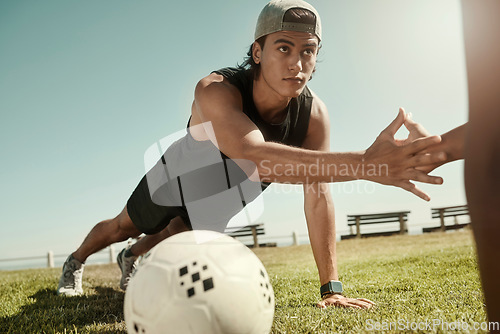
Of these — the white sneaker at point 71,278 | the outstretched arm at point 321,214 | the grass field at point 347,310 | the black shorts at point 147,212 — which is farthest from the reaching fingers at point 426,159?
the white sneaker at point 71,278

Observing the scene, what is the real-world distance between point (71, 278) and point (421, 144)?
5053mm

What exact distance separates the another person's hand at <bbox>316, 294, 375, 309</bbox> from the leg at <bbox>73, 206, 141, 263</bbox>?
253 centimetres

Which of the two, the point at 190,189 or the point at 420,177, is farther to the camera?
the point at 190,189

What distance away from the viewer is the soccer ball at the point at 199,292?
1.99 metres

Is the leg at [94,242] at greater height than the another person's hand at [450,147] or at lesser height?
lesser

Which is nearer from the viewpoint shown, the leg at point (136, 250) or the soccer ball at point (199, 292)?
the soccer ball at point (199, 292)

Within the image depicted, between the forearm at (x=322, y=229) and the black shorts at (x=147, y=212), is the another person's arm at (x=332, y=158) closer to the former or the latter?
the forearm at (x=322, y=229)

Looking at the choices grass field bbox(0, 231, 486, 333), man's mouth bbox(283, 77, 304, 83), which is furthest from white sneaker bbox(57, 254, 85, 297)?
man's mouth bbox(283, 77, 304, 83)

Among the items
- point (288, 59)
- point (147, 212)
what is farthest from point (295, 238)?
point (288, 59)

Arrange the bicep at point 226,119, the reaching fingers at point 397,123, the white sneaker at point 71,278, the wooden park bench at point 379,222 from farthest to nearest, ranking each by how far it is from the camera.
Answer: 1. the wooden park bench at point 379,222
2. the white sneaker at point 71,278
3. the bicep at point 226,119
4. the reaching fingers at point 397,123

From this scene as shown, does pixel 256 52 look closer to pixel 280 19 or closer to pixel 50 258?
pixel 280 19

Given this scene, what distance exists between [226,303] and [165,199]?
8.39ft

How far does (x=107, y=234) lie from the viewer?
5.19 meters

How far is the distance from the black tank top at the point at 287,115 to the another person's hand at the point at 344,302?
1708mm
